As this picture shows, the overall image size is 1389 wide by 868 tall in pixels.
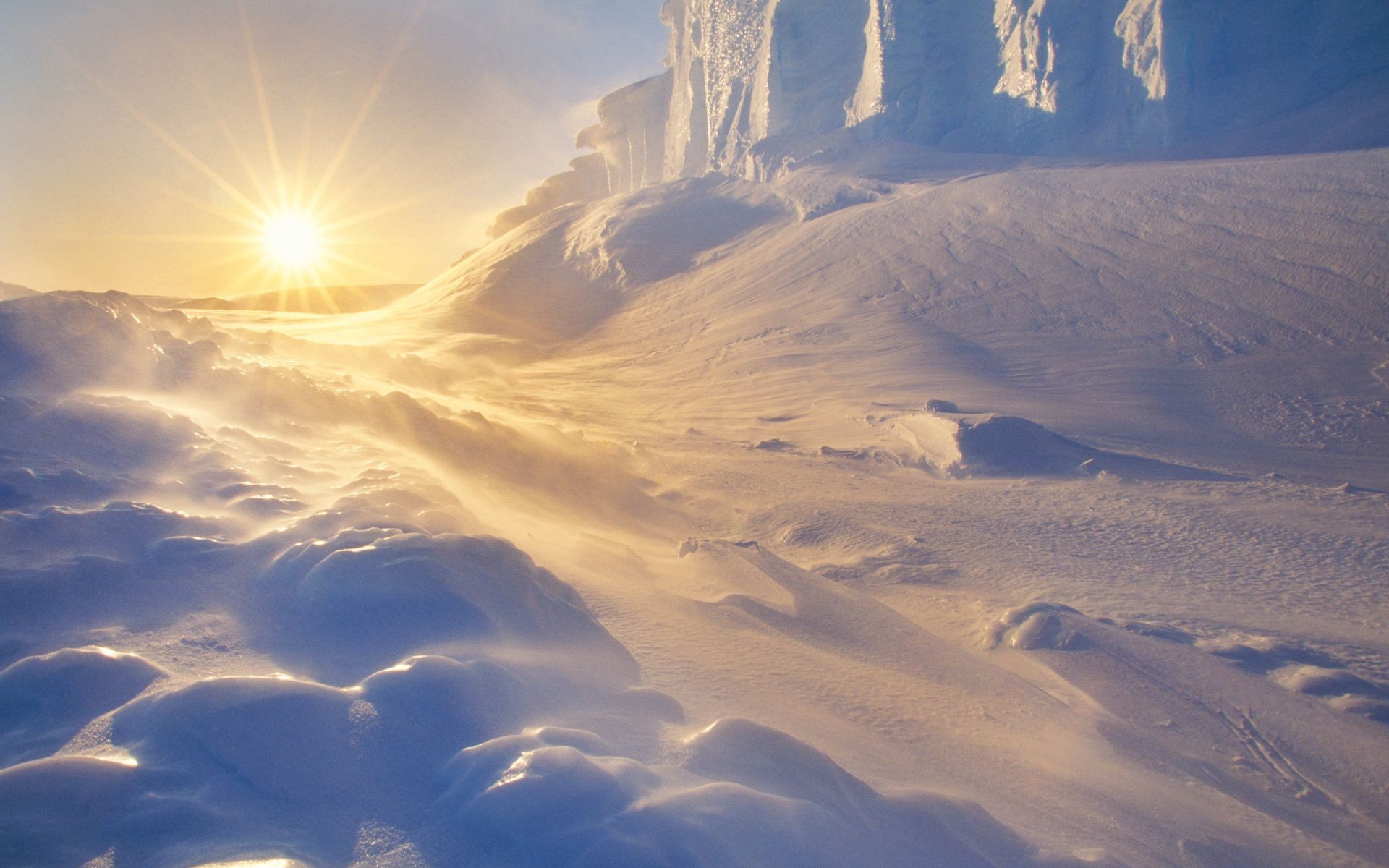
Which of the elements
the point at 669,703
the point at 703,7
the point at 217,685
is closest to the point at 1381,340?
the point at 669,703

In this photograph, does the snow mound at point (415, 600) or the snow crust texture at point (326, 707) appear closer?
the snow crust texture at point (326, 707)

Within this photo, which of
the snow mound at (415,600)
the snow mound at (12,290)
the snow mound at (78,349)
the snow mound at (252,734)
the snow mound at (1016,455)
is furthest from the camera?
the snow mound at (12,290)

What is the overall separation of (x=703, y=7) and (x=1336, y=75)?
21.5 m

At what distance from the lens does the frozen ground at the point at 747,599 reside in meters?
1.78

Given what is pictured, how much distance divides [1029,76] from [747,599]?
2064 centimetres

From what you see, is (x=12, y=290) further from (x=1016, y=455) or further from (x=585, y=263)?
(x=585, y=263)

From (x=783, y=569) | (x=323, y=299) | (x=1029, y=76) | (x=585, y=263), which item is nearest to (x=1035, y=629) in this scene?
(x=783, y=569)

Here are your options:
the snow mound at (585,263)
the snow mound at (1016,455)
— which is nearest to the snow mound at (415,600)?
the snow mound at (1016,455)

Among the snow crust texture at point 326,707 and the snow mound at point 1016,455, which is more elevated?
the snow mound at point 1016,455

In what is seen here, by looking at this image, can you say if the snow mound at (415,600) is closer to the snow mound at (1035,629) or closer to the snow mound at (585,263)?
the snow mound at (1035,629)

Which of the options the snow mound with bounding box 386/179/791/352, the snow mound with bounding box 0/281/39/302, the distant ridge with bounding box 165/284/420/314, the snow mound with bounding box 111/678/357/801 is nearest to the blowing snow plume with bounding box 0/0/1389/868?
the snow mound with bounding box 111/678/357/801

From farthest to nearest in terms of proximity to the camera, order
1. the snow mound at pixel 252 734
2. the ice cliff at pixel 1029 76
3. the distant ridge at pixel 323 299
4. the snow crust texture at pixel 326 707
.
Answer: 1. the distant ridge at pixel 323 299
2. the ice cliff at pixel 1029 76
3. the snow mound at pixel 252 734
4. the snow crust texture at pixel 326 707

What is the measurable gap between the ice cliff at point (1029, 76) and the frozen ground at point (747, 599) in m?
7.50

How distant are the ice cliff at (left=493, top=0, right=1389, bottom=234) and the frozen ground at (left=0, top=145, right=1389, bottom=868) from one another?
7503 mm
